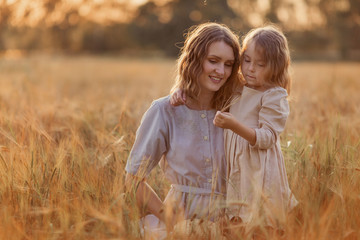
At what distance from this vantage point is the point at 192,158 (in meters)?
1.98

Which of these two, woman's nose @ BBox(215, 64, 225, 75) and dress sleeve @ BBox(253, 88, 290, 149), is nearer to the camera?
dress sleeve @ BBox(253, 88, 290, 149)

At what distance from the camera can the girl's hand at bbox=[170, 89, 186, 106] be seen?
1.97 metres

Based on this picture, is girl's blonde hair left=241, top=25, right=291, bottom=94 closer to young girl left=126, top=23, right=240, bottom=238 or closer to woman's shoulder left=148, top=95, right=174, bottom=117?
young girl left=126, top=23, right=240, bottom=238

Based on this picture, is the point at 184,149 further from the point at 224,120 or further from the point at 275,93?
the point at 275,93

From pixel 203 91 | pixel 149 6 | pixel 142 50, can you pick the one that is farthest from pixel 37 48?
pixel 203 91

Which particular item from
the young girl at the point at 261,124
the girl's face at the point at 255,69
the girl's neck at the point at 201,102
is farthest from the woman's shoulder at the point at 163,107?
the girl's face at the point at 255,69

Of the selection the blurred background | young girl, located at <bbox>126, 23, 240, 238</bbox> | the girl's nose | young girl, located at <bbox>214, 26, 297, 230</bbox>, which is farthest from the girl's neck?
the blurred background

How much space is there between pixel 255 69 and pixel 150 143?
2.04 ft

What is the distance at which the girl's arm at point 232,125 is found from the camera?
1.66 m

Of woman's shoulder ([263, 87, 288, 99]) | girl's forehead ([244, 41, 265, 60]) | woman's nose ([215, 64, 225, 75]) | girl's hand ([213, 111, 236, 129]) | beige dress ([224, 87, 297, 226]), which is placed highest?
girl's forehead ([244, 41, 265, 60])

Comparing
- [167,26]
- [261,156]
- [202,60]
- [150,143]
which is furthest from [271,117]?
[167,26]

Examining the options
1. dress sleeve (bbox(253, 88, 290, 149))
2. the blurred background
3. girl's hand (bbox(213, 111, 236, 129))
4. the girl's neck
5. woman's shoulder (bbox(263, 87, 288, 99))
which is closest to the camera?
girl's hand (bbox(213, 111, 236, 129))

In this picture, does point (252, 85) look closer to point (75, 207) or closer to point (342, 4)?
point (75, 207)

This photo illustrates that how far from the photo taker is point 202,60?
6.56ft
